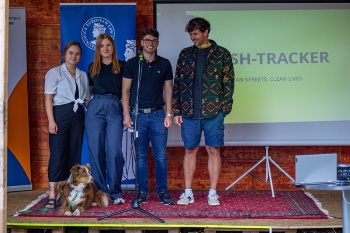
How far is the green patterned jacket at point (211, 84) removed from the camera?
5711 millimetres

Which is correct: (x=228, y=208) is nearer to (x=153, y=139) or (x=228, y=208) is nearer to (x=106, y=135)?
(x=153, y=139)

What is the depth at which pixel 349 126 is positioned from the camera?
6.60m

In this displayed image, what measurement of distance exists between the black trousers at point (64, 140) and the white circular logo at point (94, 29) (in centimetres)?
110

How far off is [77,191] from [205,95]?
145 centimetres

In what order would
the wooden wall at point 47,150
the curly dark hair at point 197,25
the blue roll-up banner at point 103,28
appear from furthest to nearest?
the wooden wall at point 47,150 → the blue roll-up banner at point 103,28 → the curly dark hair at point 197,25

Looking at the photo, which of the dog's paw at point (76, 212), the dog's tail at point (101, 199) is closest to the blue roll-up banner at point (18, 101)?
the dog's tail at point (101, 199)

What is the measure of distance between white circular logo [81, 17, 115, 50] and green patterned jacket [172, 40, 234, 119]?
1.19m

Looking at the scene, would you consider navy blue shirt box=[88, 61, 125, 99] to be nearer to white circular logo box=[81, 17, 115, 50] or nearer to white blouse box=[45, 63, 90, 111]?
white blouse box=[45, 63, 90, 111]

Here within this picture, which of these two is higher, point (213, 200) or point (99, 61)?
point (99, 61)

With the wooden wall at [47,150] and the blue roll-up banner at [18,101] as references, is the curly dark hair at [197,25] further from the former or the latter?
the blue roll-up banner at [18,101]

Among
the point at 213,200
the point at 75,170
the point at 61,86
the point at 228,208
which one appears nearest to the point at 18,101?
the point at 61,86

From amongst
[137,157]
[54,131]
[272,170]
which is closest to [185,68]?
[137,157]

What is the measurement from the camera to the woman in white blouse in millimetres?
5645

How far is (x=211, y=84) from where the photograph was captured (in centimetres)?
573
